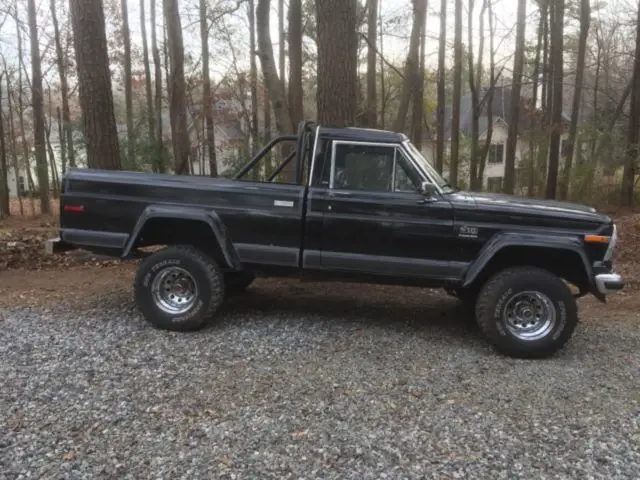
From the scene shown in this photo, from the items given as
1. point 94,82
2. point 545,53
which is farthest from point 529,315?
point 545,53

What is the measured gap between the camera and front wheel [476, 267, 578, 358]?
5055mm

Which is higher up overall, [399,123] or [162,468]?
[399,123]

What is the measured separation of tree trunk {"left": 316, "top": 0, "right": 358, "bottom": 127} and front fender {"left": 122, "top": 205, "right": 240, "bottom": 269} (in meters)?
3.20

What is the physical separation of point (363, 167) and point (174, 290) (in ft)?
7.56

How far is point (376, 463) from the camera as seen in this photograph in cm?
321

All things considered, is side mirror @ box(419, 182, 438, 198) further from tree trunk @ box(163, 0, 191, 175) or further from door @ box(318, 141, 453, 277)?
tree trunk @ box(163, 0, 191, 175)

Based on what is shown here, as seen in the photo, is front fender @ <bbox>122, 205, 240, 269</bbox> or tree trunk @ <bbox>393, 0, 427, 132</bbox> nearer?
front fender @ <bbox>122, 205, 240, 269</bbox>

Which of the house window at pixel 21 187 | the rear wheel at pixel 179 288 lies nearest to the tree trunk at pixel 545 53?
the rear wheel at pixel 179 288

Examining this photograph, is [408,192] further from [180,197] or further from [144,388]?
[144,388]

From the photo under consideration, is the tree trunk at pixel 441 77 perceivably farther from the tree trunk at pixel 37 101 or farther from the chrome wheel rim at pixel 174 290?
the tree trunk at pixel 37 101

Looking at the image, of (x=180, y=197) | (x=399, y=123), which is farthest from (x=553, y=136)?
(x=180, y=197)

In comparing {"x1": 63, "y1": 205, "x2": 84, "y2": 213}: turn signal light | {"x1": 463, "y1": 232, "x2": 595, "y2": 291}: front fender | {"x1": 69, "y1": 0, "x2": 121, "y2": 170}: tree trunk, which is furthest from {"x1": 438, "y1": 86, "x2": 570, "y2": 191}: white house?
{"x1": 63, "y1": 205, "x2": 84, "y2": 213}: turn signal light

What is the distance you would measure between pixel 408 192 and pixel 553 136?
45.2 feet

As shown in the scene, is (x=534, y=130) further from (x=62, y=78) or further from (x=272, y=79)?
(x=62, y=78)
